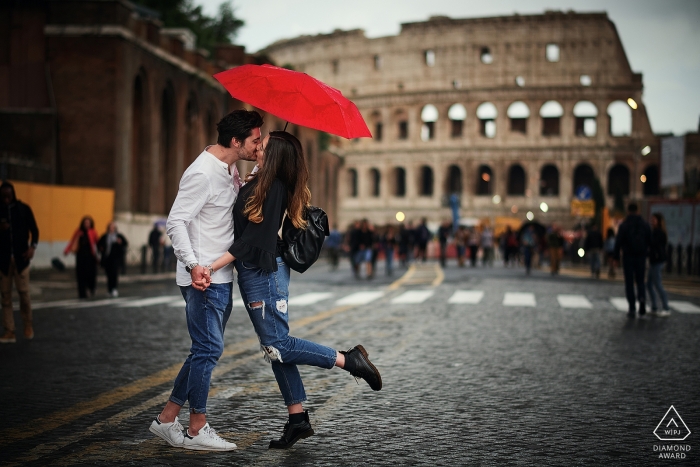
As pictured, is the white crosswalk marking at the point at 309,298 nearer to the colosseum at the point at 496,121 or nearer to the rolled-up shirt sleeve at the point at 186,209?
the rolled-up shirt sleeve at the point at 186,209

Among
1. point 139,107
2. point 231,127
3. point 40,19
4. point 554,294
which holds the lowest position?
point 554,294

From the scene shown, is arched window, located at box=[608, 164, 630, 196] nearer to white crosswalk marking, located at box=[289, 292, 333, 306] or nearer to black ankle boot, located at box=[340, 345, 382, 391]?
white crosswalk marking, located at box=[289, 292, 333, 306]

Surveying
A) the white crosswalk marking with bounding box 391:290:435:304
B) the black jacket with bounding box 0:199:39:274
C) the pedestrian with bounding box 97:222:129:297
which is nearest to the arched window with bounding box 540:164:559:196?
the white crosswalk marking with bounding box 391:290:435:304

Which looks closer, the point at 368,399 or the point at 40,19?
the point at 368,399

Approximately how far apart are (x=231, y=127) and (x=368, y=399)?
2778mm

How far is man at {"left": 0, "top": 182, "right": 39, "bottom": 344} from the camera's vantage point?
10688 mm

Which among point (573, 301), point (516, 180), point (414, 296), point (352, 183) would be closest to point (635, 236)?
point (573, 301)

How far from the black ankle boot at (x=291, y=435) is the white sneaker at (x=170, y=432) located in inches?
20.4

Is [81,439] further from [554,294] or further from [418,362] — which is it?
[554,294]

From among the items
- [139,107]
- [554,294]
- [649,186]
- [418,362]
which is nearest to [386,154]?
[649,186]

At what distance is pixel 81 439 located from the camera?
589cm

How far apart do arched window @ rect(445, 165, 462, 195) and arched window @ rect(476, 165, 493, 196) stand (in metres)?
1.72

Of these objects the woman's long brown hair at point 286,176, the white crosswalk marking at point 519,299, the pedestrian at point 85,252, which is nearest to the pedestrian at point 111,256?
the pedestrian at point 85,252

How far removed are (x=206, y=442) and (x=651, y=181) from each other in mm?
85277
